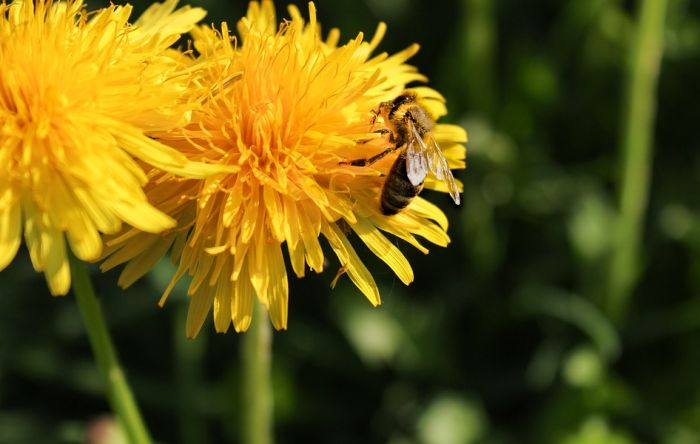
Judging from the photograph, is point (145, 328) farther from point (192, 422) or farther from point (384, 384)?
point (384, 384)

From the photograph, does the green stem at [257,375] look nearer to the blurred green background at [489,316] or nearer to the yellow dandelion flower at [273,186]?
the yellow dandelion flower at [273,186]

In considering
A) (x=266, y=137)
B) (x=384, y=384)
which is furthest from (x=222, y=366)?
(x=266, y=137)

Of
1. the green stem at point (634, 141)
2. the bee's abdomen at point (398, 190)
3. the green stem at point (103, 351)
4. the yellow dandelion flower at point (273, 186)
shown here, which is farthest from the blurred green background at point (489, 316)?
the bee's abdomen at point (398, 190)

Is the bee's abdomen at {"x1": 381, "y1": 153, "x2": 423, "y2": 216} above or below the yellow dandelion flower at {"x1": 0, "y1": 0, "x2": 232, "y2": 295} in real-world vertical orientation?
above

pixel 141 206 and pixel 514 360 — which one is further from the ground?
pixel 514 360

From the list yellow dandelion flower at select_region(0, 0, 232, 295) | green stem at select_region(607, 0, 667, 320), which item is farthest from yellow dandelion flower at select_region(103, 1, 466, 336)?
green stem at select_region(607, 0, 667, 320)

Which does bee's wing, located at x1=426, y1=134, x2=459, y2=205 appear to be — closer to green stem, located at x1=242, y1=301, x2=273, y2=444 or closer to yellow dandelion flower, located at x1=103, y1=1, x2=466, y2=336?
yellow dandelion flower, located at x1=103, y1=1, x2=466, y2=336

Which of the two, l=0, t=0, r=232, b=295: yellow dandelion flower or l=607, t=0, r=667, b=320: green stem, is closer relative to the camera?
l=0, t=0, r=232, b=295: yellow dandelion flower

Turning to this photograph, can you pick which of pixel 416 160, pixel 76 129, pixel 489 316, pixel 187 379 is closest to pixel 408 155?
pixel 416 160
